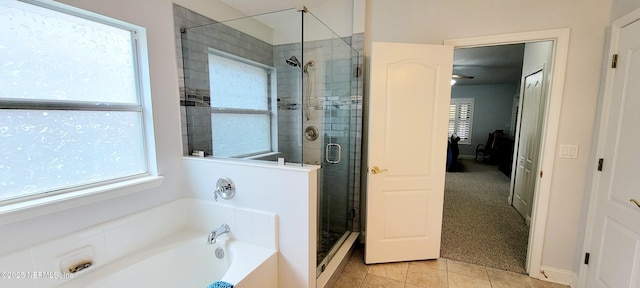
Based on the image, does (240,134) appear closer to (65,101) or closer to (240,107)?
(240,107)

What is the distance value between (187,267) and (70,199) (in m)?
0.85

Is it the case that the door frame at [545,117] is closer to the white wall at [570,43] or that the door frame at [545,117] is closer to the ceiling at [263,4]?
the white wall at [570,43]

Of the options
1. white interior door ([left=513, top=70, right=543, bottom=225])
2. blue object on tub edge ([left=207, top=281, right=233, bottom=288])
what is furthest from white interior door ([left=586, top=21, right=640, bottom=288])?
blue object on tub edge ([left=207, top=281, right=233, bottom=288])

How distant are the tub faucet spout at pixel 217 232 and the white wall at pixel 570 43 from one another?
2358mm

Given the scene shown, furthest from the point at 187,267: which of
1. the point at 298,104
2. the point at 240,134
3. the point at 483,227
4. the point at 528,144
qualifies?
the point at 528,144

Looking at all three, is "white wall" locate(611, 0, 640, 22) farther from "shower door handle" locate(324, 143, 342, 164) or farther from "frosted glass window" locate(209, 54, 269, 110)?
"frosted glass window" locate(209, 54, 269, 110)

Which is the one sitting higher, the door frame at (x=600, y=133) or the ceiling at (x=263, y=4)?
the ceiling at (x=263, y=4)

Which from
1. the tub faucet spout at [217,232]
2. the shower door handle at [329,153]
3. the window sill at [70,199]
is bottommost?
the tub faucet spout at [217,232]

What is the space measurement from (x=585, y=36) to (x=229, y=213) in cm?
305

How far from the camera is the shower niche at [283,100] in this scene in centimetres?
221

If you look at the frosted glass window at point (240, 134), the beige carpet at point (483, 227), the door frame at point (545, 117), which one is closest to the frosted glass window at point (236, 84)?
the frosted glass window at point (240, 134)

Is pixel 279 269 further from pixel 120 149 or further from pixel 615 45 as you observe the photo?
pixel 615 45

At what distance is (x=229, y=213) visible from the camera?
6.25 ft

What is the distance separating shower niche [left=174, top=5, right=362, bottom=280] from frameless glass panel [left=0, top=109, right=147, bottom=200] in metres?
0.42
